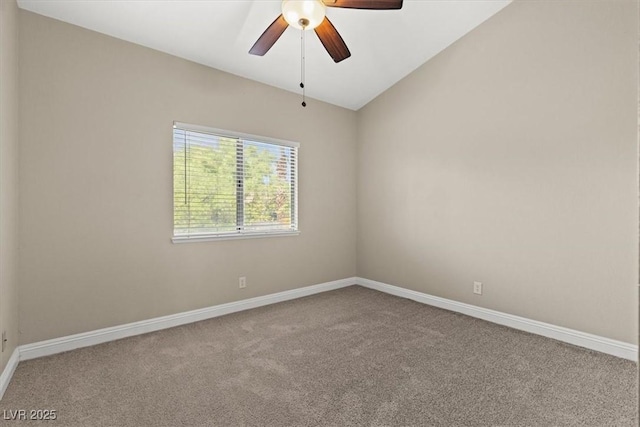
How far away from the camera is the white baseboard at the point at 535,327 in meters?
2.45

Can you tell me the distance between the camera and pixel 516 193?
9.90ft

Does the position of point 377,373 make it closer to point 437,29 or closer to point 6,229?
point 6,229

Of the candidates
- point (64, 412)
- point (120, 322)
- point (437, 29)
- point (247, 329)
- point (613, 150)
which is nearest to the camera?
point (64, 412)

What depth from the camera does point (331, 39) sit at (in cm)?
240

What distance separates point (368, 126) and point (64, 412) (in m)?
4.09

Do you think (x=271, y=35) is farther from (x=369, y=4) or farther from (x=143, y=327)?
(x=143, y=327)

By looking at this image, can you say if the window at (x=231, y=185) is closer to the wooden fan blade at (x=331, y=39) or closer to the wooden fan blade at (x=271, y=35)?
the wooden fan blade at (x=271, y=35)

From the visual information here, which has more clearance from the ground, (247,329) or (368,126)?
(368,126)

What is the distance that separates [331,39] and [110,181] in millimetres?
2135

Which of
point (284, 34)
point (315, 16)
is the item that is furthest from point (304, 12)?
point (284, 34)

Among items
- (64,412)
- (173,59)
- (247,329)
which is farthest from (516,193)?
(64,412)

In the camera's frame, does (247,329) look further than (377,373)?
Yes

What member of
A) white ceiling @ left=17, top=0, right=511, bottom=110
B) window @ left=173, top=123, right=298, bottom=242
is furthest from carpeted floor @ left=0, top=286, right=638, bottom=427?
white ceiling @ left=17, top=0, right=511, bottom=110

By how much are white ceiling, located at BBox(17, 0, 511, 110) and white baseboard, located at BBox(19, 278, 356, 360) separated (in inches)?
97.0
